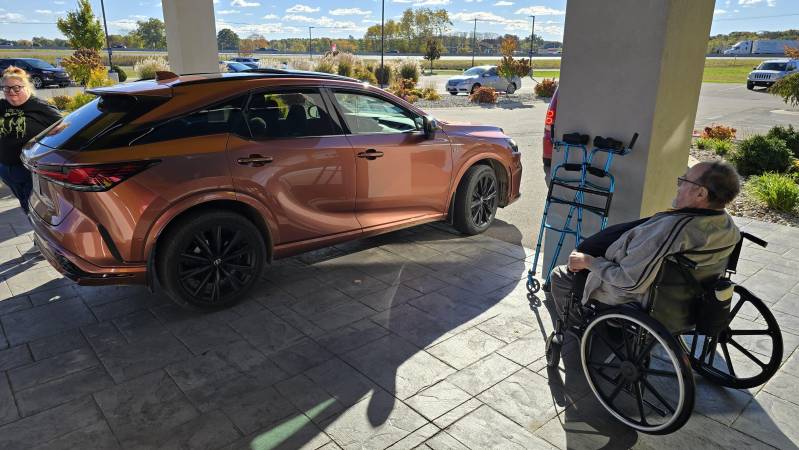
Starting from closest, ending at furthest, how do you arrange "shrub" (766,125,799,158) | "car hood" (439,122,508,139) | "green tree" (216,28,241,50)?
1. "car hood" (439,122,508,139)
2. "shrub" (766,125,799,158)
3. "green tree" (216,28,241,50)

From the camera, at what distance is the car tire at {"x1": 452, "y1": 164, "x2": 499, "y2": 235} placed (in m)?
5.87

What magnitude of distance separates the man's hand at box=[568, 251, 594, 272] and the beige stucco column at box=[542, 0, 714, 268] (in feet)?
4.47

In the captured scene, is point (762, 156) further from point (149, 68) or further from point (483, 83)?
point (149, 68)

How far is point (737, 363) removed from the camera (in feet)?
11.7

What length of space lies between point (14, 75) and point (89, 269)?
2571 mm

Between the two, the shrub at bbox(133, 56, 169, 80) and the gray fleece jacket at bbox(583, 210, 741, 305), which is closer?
the gray fleece jacket at bbox(583, 210, 741, 305)

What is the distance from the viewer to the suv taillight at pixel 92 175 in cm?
362

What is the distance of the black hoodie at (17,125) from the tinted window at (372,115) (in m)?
2.87

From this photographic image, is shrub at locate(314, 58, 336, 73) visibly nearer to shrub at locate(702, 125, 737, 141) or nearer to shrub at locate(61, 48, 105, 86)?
shrub at locate(61, 48, 105, 86)

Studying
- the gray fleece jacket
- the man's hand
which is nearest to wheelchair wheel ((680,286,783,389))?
the gray fleece jacket

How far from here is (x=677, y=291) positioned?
2754 mm

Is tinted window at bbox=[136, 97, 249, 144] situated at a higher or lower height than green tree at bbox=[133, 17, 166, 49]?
lower

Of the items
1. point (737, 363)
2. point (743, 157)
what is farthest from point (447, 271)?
point (743, 157)

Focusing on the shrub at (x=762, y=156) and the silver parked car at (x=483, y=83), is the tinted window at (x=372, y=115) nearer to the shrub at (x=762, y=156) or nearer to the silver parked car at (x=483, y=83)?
the shrub at (x=762, y=156)
